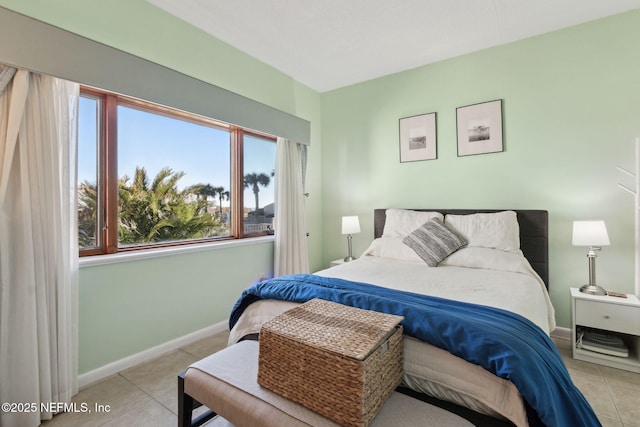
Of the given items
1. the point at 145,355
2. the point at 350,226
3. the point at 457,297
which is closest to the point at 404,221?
the point at 350,226

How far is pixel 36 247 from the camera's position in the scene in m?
1.70

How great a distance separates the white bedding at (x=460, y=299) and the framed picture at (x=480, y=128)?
109 cm

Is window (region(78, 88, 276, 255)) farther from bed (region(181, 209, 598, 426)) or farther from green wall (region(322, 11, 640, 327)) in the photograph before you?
green wall (region(322, 11, 640, 327))

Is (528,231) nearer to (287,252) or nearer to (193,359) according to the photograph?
(287,252)

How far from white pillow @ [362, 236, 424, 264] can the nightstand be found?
1188 mm

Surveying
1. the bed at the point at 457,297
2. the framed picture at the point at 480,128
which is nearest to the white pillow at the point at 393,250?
the bed at the point at 457,297

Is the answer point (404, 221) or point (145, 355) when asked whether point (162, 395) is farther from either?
point (404, 221)

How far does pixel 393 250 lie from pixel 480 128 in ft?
4.95

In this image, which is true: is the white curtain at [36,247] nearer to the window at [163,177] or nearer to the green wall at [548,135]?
the window at [163,177]

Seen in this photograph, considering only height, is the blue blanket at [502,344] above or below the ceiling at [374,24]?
below

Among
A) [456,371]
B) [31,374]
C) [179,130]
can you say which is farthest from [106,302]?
[456,371]

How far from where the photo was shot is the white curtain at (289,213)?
336 centimetres

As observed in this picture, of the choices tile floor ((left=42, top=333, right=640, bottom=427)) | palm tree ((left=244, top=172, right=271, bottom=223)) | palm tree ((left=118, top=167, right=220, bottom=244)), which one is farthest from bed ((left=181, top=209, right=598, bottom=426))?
palm tree ((left=244, top=172, right=271, bottom=223))

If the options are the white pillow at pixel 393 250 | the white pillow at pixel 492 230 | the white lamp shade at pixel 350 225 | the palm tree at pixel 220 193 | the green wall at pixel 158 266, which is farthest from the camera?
the white lamp shade at pixel 350 225
